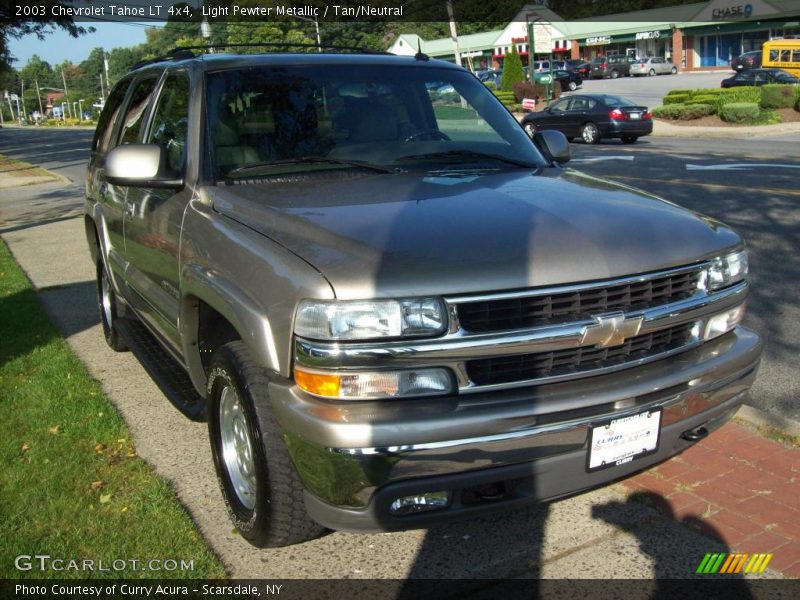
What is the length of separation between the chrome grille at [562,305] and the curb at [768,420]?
148 cm

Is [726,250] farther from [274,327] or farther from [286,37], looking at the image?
[286,37]

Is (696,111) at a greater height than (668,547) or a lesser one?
greater

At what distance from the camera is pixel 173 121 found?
15.2 ft

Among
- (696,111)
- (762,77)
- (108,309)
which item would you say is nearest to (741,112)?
(696,111)

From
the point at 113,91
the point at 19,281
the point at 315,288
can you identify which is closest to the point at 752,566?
the point at 315,288

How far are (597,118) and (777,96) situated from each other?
33.2ft

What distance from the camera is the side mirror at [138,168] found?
406 centimetres

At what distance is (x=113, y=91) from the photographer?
649 centimetres

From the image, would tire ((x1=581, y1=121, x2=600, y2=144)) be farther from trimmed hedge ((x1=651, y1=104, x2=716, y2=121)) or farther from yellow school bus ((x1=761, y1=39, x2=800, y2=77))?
yellow school bus ((x1=761, y1=39, x2=800, y2=77))

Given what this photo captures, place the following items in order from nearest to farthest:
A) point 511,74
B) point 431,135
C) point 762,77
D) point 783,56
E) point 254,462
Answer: point 254,462
point 431,135
point 762,77
point 783,56
point 511,74

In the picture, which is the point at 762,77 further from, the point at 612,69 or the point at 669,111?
the point at 612,69

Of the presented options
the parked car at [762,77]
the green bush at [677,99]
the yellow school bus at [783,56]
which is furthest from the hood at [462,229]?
the yellow school bus at [783,56]

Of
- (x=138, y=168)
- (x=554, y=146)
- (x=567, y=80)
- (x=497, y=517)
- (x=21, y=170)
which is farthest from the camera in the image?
(x=567, y=80)
